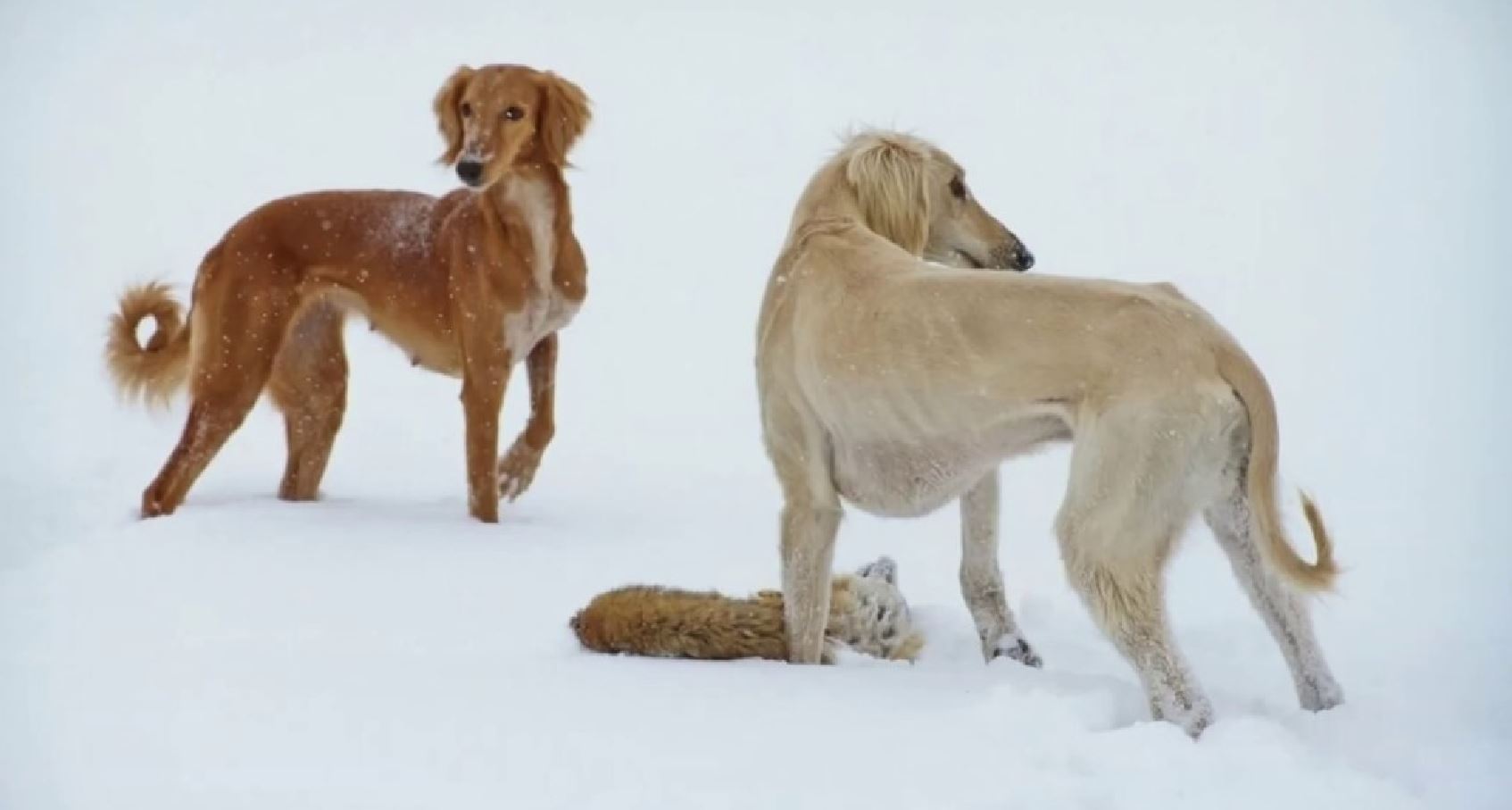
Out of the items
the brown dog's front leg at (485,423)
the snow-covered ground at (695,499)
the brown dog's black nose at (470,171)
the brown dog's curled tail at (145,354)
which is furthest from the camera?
the brown dog's curled tail at (145,354)

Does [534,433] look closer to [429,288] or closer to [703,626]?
[429,288]

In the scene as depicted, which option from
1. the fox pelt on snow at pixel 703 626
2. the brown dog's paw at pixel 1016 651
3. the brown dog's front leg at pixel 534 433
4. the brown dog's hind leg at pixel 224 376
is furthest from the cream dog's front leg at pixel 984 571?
the brown dog's hind leg at pixel 224 376

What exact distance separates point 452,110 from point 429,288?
2.32ft

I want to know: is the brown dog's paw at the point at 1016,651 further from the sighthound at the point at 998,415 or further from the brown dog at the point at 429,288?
the brown dog at the point at 429,288

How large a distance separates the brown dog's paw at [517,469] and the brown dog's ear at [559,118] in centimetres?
119

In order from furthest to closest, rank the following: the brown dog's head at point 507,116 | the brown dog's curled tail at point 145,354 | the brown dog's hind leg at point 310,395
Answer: the brown dog's curled tail at point 145,354 → the brown dog's hind leg at point 310,395 → the brown dog's head at point 507,116

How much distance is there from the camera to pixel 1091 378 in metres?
3.65

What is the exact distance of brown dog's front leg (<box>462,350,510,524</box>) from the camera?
21.3 feet

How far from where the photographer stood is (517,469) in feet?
22.7

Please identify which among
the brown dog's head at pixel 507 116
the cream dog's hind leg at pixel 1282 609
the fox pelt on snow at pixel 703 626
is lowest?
the fox pelt on snow at pixel 703 626

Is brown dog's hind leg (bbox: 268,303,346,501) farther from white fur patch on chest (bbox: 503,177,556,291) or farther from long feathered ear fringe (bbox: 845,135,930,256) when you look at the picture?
long feathered ear fringe (bbox: 845,135,930,256)

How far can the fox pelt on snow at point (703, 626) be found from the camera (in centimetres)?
432

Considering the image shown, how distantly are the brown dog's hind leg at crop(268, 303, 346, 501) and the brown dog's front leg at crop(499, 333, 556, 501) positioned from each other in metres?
Answer: 0.78

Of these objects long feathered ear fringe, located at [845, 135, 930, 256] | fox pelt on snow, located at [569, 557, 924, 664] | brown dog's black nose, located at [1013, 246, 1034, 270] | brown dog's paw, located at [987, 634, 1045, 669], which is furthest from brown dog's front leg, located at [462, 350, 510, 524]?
brown dog's paw, located at [987, 634, 1045, 669]
